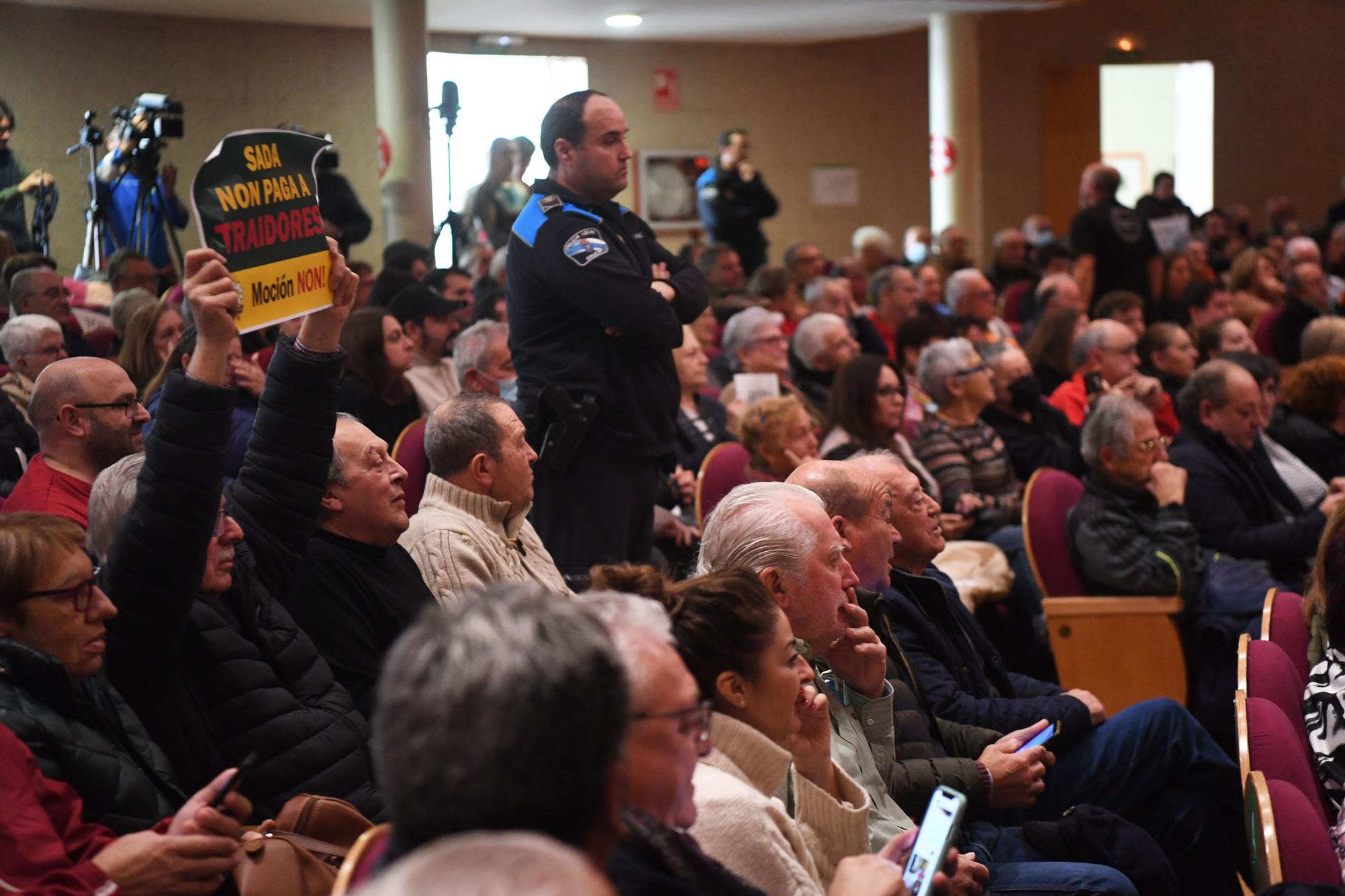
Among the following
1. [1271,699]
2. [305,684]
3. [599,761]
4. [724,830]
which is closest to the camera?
[599,761]

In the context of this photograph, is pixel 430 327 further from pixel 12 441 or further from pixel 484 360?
pixel 12 441

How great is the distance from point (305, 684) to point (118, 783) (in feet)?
1.38

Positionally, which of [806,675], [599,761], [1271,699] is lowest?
[1271,699]

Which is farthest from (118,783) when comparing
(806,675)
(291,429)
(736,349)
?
(736,349)

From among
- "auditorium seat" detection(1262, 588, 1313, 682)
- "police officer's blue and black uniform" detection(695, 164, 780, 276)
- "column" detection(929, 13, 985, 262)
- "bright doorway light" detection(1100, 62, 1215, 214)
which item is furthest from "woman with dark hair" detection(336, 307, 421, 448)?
"bright doorway light" detection(1100, 62, 1215, 214)

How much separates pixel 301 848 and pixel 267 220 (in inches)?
40.7

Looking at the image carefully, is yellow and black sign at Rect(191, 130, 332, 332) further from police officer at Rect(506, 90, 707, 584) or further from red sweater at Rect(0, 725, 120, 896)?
police officer at Rect(506, 90, 707, 584)

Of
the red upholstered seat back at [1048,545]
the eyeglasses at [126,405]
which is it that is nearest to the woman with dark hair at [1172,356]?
the red upholstered seat back at [1048,545]

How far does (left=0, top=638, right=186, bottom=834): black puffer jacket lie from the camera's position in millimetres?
1838

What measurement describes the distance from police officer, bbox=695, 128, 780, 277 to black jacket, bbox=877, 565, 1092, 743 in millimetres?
6104

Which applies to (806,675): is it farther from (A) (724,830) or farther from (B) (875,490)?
(B) (875,490)

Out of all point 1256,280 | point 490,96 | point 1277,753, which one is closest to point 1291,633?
point 1277,753

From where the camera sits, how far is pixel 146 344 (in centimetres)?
415

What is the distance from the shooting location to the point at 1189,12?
1421cm
